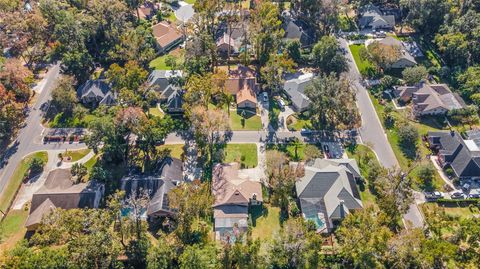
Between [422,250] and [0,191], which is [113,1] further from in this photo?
[422,250]

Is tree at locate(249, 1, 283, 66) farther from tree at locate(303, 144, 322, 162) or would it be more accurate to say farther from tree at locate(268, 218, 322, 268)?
tree at locate(268, 218, 322, 268)

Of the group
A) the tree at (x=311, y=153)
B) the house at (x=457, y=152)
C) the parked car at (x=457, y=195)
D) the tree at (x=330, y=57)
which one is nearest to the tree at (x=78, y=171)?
the tree at (x=311, y=153)

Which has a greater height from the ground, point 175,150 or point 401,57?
point 401,57

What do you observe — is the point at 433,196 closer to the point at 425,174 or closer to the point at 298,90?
the point at 425,174

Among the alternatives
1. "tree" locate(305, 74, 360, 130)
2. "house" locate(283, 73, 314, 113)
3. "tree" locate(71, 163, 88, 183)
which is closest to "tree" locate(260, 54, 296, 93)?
"house" locate(283, 73, 314, 113)

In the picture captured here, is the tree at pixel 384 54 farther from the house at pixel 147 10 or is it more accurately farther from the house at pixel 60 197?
the house at pixel 60 197


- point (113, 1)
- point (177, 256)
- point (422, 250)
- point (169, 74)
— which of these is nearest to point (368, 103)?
point (422, 250)

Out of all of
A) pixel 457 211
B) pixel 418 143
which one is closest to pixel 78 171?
Result: pixel 418 143
